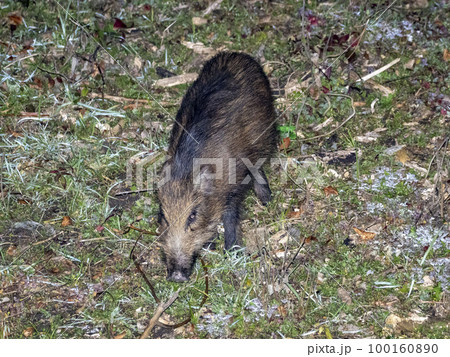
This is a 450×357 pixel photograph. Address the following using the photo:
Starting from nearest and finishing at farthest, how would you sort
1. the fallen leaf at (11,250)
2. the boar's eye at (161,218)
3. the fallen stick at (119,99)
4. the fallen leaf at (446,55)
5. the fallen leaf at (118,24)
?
the boar's eye at (161,218)
the fallen leaf at (11,250)
the fallen stick at (119,99)
the fallen leaf at (446,55)
the fallen leaf at (118,24)

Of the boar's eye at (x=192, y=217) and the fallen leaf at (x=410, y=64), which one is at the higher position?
the fallen leaf at (x=410, y=64)

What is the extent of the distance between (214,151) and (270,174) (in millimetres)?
987

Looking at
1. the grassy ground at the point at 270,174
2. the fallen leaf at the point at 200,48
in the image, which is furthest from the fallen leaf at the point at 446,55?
the fallen leaf at the point at 200,48

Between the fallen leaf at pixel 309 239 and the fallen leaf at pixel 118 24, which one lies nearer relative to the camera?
the fallen leaf at pixel 309 239

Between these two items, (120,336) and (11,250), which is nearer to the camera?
(120,336)

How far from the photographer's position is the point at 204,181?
204 inches

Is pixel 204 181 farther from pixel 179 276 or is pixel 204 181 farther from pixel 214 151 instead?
pixel 179 276

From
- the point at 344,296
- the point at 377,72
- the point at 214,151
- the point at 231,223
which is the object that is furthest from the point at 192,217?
the point at 377,72

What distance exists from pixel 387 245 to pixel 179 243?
1.97 metres

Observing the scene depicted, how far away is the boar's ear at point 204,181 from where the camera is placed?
16.8ft

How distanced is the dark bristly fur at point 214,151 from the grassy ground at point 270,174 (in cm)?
26

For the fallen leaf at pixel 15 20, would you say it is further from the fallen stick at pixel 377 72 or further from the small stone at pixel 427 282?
the small stone at pixel 427 282

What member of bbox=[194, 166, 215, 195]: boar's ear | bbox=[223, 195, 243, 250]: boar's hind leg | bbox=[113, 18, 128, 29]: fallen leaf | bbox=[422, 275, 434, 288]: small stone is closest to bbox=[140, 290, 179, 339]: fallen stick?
bbox=[223, 195, 243, 250]: boar's hind leg
